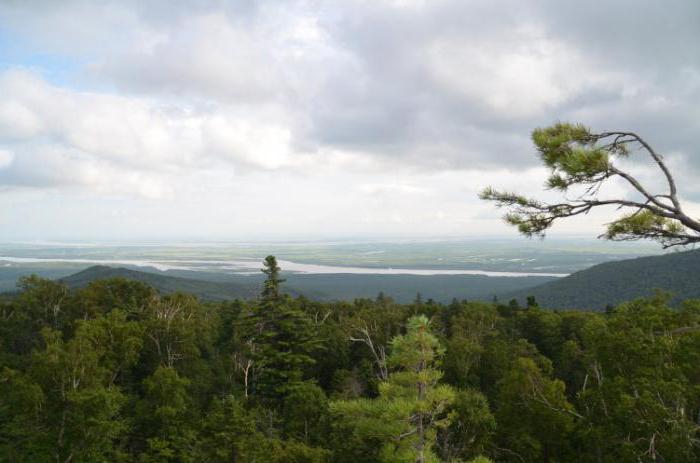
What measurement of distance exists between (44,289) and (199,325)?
64.5ft

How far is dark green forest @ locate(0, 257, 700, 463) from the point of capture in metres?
11.6

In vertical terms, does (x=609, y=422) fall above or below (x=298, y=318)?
below

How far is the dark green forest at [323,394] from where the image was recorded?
11.6 meters

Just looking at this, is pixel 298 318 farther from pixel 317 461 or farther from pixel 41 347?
pixel 41 347

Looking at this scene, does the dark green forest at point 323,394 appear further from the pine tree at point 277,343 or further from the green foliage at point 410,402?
the pine tree at point 277,343

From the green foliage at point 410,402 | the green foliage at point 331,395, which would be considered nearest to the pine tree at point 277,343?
the green foliage at point 331,395

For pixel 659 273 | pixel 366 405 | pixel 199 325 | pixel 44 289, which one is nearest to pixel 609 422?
pixel 366 405

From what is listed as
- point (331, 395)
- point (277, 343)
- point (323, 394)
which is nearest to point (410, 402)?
point (331, 395)

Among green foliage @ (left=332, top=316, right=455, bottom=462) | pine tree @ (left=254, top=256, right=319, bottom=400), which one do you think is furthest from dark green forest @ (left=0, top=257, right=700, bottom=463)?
pine tree @ (left=254, top=256, right=319, bottom=400)

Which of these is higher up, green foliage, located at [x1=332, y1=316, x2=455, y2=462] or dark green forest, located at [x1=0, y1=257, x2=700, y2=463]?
green foliage, located at [x1=332, y1=316, x2=455, y2=462]

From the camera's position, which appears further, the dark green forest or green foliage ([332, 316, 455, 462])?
the dark green forest

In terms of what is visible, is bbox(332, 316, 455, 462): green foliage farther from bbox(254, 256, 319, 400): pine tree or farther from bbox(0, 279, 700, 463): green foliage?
bbox(254, 256, 319, 400): pine tree

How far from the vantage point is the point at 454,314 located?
70.9 metres

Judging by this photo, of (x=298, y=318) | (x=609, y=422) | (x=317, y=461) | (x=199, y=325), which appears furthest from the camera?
(x=199, y=325)
